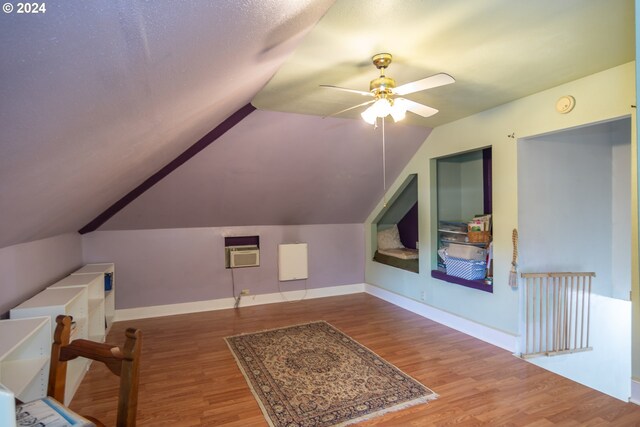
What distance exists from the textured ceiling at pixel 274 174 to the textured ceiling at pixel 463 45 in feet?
2.06

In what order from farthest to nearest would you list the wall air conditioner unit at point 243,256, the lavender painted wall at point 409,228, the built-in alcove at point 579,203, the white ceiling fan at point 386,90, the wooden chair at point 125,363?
the lavender painted wall at point 409,228
the wall air conditioner unit at point 243,256
the built-in alcove at point 579,203
the white ceiling fan at point 386,90
the wooden chair at point 125,363

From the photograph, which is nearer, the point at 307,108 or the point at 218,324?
the point at 307,108

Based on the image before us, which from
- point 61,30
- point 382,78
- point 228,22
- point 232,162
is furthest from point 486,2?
point 232,162

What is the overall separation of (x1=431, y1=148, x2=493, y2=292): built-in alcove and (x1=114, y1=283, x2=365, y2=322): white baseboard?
1.81m

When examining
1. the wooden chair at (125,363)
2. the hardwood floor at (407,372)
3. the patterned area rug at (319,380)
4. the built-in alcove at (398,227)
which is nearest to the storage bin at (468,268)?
the hardwood floor at (407,372)

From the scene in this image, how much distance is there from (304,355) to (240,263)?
78.9 inches

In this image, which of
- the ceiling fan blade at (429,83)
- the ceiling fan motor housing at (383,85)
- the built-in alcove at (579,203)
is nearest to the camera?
the ceiling fan blade at (429,83)

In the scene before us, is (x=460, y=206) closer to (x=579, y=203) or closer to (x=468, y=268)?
(x=468, y=268)

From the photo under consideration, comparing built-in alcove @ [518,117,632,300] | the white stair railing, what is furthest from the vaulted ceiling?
the white stair railing

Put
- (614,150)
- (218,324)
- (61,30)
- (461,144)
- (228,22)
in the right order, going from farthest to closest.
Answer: (218,324), (461,144), (614,150), (228,22), (61,30)

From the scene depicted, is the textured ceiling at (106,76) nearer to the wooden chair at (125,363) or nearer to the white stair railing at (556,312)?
the wooden chair at (125,363)

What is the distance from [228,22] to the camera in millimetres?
1084

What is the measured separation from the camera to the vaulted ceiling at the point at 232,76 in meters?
0.75

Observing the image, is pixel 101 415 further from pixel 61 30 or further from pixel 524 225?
pixel 524 225
